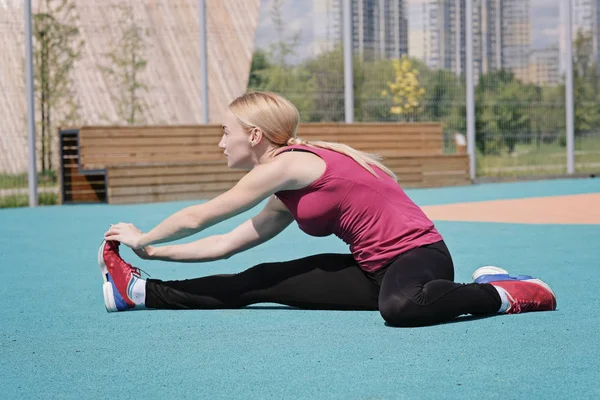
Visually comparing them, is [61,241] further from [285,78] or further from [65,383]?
[285,78]

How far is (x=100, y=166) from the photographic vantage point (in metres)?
13.2

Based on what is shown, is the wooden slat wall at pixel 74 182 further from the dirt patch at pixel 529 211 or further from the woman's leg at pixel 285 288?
the woman's leg at pixel 285 288

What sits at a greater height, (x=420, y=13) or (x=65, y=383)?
(x=420, y=13)

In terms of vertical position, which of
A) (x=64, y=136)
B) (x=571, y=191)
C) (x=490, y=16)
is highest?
(x=490, y=16)

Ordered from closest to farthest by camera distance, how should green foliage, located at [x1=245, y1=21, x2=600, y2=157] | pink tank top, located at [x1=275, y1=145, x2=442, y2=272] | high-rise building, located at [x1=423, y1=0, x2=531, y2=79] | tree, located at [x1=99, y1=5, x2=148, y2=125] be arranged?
pink tank top, located at [x1=275, y1=145, x2=442, y2=272] → tree, located at [x1=99, y1=5, x2=148, y2=125] → green foliage, located at [x1=245, y1=21, x2=600, y2=157] → high-rise building, located at [x1=423, y1=0, x2=531, y2=79]

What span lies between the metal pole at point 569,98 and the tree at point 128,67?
809 centimetres

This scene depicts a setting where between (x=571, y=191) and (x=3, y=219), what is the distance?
787cm

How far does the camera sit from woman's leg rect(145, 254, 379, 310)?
4379 millimetres

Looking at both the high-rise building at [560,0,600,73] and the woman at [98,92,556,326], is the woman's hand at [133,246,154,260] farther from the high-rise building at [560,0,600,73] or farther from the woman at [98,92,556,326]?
the high-rise building at [560,0,600,73]

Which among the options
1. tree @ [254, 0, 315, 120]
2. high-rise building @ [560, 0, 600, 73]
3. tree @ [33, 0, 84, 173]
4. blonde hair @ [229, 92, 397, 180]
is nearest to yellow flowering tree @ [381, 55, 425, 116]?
tree @ [254, 0, 315, 120]

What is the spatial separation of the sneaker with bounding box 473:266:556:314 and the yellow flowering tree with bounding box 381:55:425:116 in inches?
471

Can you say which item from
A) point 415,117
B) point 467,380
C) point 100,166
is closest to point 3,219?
point 100,166

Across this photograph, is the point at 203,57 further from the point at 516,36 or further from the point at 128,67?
the point at 516,36

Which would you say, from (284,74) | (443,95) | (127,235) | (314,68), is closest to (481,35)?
(443,95)
